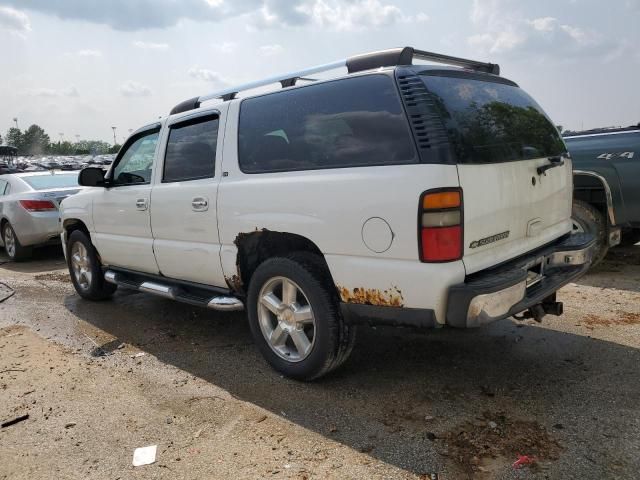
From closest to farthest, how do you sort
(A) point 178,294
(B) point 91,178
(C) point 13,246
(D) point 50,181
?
(A) point 178,294 < (B) point 91,178 < (C) point 13,246 < (D) point 50,181

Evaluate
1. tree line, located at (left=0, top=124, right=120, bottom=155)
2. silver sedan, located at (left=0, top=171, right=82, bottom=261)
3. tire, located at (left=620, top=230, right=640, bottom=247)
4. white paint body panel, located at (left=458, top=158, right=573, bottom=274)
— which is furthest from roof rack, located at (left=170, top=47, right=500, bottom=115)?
tree line, located at (left=0, top=124, right=120, bottom=155)

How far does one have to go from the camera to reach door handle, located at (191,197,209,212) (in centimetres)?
403

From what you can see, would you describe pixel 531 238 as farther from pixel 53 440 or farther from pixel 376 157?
pixel 53 440

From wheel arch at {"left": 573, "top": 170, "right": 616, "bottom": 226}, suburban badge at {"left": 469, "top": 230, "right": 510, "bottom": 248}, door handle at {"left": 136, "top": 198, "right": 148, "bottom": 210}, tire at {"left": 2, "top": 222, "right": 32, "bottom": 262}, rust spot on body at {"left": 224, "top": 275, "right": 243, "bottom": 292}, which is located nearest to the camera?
suburban badge at {"left": 469, "top": 230, "right": 510, "bottom": 248}

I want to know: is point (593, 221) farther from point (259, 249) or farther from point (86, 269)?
point (86, 269)

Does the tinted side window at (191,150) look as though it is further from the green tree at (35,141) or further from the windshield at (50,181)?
the green tree at (35,141)

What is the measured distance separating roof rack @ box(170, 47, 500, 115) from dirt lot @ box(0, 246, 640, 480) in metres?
1.64

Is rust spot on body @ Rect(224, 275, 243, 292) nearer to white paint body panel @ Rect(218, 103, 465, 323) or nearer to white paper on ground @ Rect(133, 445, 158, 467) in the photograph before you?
white paint body panel @ Rect(218, 103, 465, 323)

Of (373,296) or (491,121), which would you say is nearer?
(373,296)

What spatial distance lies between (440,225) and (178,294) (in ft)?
8.29

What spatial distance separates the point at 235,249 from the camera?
3869 millimetres

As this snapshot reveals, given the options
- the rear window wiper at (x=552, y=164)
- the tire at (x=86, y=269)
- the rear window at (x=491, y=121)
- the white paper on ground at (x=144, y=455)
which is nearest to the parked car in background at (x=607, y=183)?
the rear window wiper at (x=552, y=164)

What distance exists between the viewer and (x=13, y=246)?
29.0 feet

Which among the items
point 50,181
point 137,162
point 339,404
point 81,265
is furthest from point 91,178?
point 50,181
